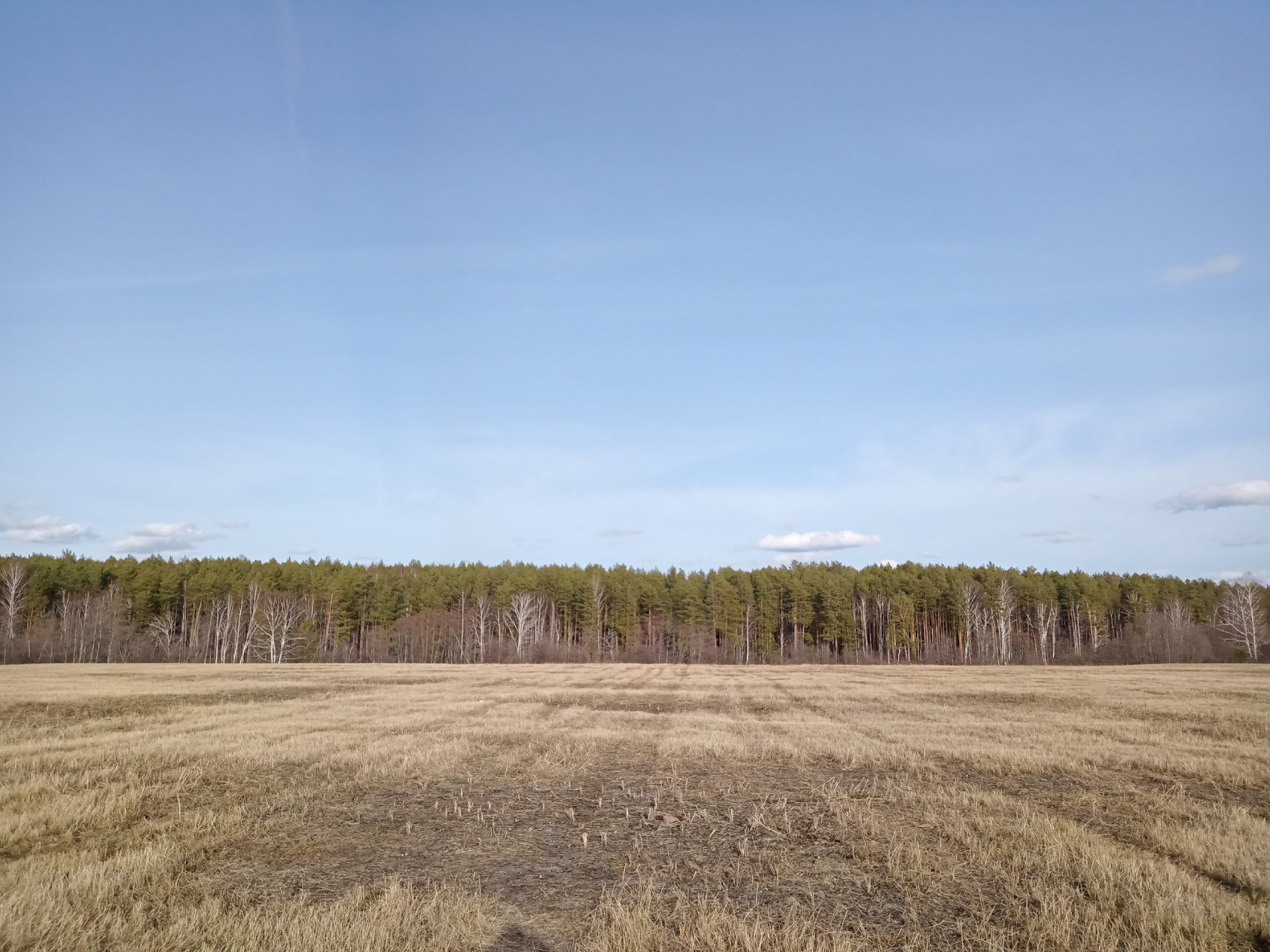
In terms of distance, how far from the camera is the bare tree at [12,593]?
84.5 meters

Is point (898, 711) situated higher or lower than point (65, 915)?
lower

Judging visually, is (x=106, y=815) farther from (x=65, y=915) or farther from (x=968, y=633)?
(x=968, y=633)

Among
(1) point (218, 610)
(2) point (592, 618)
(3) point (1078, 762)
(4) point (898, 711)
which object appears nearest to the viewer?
(3) point (1078, 762)

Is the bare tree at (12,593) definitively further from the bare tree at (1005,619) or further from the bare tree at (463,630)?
the bare tree at (1005,619)

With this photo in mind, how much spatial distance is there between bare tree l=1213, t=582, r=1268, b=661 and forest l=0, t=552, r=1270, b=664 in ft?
1.33

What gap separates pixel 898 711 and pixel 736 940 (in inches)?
1005

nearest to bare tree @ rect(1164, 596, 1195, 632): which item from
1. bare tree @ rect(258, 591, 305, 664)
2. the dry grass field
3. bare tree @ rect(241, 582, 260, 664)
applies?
the dry grass field

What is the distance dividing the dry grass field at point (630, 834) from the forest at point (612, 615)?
77342 millimetres

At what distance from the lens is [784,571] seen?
123 meters

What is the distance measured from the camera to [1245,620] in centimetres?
9006

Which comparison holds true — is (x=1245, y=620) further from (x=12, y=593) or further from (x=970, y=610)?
(x=12, y=593)

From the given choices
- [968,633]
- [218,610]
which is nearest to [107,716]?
[218,610]

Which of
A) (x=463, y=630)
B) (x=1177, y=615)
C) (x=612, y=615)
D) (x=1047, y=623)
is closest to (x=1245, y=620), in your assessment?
(x=1177, y=615)

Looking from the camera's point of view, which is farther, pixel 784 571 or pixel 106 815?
pixel 784 571
